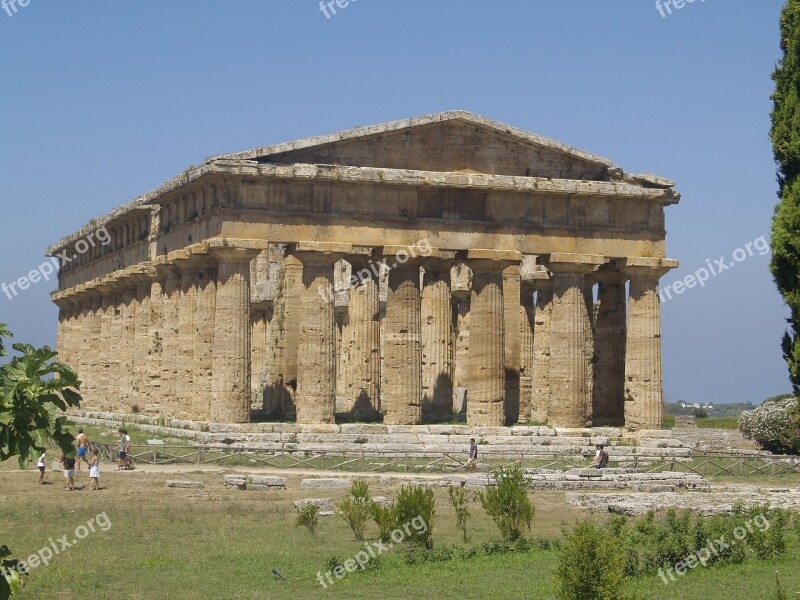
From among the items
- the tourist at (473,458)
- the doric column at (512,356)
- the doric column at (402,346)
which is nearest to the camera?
the tourist at (473,458)

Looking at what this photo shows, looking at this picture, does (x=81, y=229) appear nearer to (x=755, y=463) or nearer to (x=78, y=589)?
(x=755, y=463)

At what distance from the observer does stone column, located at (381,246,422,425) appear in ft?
139

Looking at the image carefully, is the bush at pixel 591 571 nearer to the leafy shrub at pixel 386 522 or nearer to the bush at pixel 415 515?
the bush at pixel 415 515

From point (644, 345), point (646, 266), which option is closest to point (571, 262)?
point (646, 266)

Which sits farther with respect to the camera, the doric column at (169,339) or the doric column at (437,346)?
the doric column at (437,346)

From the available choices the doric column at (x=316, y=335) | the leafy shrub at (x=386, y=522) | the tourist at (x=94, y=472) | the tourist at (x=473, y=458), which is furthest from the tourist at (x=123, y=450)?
the leafy shrub at (x=386, y=522)

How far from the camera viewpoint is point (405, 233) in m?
42.3

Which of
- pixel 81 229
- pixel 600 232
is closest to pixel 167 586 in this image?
pixel 600 232

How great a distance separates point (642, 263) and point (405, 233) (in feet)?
26.5

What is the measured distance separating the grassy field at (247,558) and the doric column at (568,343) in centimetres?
1383

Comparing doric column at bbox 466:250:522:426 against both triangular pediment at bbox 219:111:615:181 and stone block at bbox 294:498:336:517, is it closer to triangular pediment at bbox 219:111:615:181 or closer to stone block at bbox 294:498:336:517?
triangular pediment at bbox 219:111:615:181

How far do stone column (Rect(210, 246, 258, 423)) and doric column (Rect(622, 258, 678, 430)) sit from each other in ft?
41.0

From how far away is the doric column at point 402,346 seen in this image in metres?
42.4

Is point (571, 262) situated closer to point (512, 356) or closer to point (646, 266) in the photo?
point (646, 266)
